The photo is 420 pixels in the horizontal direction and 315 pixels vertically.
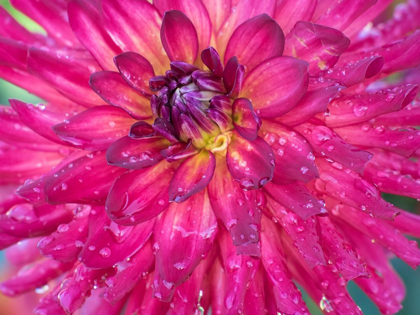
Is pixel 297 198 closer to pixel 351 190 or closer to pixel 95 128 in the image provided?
pixel 351 190

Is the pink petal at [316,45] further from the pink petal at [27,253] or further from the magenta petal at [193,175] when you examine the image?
the pink petal at [27,253]

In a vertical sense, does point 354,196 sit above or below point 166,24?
below

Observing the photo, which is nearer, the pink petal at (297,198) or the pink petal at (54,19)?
the pink petal at (297,198)

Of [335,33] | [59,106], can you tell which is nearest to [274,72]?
[335,33]

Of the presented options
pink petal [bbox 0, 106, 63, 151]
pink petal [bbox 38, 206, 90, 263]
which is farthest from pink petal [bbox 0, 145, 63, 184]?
pink petal [bbox 38, 206, 90, 263]

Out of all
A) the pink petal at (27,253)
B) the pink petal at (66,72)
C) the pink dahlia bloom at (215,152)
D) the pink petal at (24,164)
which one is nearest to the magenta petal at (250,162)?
the pink dahlia bloom at (215,152)

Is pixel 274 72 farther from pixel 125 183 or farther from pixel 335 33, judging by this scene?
pixel 125 183
